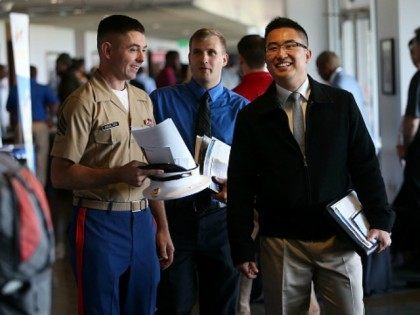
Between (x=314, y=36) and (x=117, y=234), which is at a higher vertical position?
(x=314, y=36)

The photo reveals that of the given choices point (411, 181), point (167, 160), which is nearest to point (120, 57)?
point (167, 160)

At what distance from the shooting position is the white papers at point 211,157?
13.5 feet

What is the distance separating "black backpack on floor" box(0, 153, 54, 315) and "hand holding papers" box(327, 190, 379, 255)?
1.56 m

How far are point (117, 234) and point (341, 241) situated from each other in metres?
0.88

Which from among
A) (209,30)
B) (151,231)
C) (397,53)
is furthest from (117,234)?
(397,53)

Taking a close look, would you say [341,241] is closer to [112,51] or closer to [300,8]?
[112,51]

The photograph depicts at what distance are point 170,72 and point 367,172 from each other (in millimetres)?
9197

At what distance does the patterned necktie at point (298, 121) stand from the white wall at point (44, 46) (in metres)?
20.9

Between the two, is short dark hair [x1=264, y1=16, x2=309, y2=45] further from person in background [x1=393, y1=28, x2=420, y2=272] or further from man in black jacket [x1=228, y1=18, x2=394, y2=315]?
person in background [x1=393, y1=28, x2=420, y2=272]

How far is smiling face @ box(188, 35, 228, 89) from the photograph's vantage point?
14.3 ft

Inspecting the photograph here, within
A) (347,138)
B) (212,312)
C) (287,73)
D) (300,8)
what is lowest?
(212,312)

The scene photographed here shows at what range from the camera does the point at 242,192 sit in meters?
3.66

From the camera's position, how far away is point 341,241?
11.7 ft

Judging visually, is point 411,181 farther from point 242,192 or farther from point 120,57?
point 120,57
